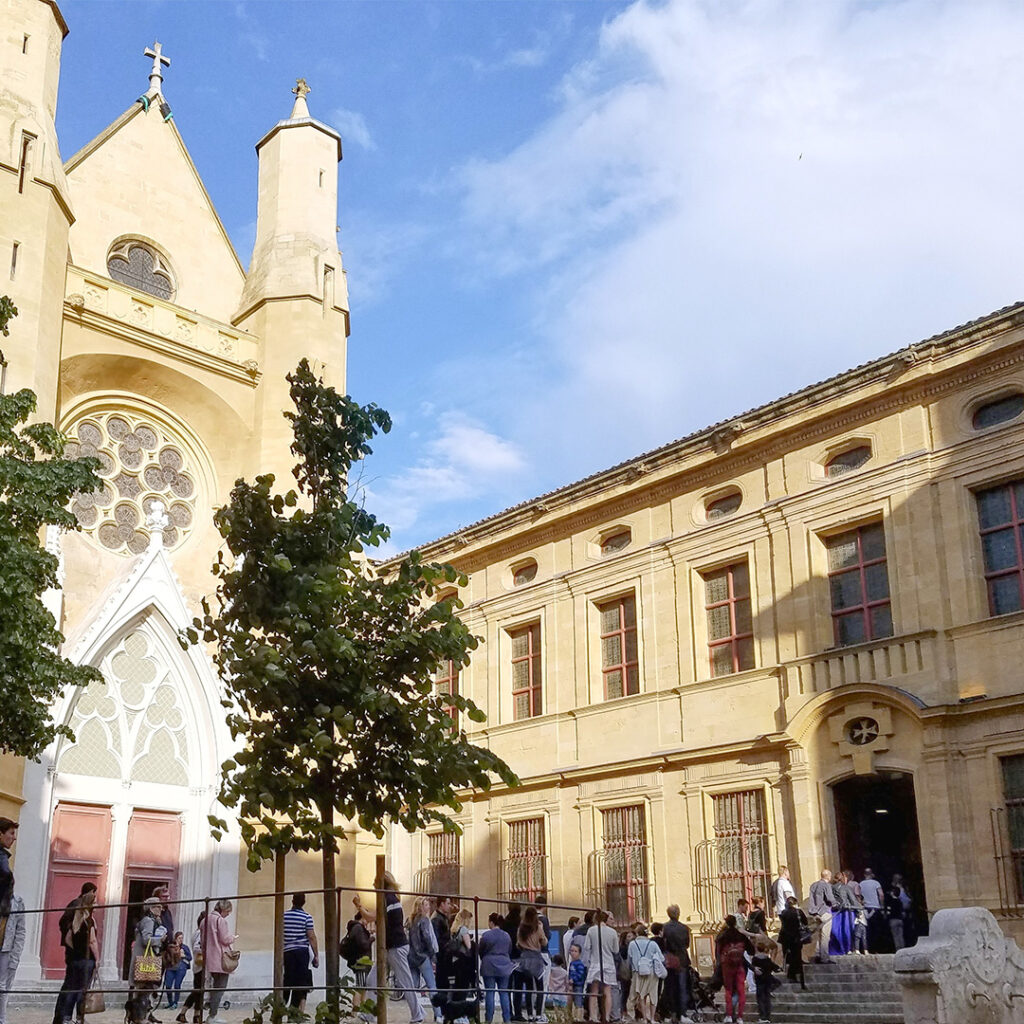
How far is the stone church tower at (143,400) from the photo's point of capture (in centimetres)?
2159

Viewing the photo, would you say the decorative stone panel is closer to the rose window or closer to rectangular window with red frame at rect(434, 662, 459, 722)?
the rose window

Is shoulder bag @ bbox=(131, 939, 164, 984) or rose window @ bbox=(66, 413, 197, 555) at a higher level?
rose window @ bbox=(66, 413, 197, 555)

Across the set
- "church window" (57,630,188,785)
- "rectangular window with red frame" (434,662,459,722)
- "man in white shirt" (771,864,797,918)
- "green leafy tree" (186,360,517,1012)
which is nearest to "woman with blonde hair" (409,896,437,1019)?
"man in white shirt" (771,864,797,918)

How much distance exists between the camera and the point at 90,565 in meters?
23.5

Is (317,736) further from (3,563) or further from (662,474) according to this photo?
(662,474)

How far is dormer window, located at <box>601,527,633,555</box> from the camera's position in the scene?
25.5 m

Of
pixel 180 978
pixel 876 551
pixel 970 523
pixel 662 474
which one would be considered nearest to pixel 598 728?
pixel 662 474

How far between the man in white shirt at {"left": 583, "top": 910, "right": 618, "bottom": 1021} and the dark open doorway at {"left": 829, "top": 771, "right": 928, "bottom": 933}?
20.1 feet

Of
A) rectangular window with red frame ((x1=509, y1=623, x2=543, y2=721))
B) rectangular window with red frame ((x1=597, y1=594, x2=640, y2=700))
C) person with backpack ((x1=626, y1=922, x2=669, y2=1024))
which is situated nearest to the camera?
person with backpack ((x1=626, y1=922, x2=669, y2=1024))

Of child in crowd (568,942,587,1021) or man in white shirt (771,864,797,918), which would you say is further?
man in white shirt (771,864,797,918)

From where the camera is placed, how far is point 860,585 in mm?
21375

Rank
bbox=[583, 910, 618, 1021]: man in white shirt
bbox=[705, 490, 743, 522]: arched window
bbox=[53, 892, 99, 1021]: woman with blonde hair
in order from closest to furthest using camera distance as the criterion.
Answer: bbox=[53, 892, 99, 1021]: woman with blonde hair
bbox=[583, 910, 618, 1021]: man in white shirt
bbox=[705, 490, 743, 522]: arched window

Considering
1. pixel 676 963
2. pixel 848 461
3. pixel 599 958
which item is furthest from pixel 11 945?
pixel 848 461

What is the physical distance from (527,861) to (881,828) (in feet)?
23.3
